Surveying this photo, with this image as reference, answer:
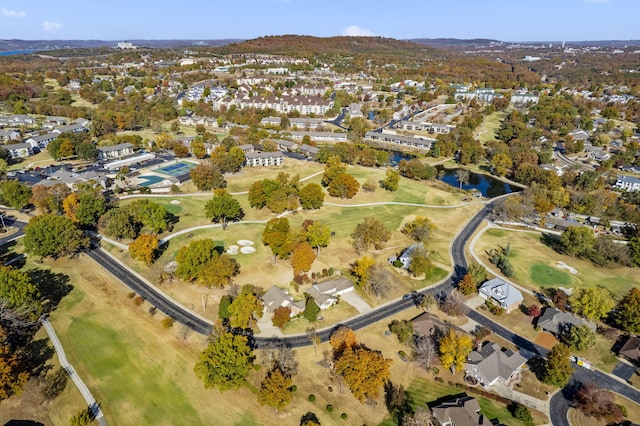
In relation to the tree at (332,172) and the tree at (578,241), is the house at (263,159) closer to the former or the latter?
the tree at (332,172)

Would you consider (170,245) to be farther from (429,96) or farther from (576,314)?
(429,96)

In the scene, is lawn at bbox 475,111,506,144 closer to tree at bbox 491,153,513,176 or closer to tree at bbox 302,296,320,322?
tree at bbox 491,153,513,176

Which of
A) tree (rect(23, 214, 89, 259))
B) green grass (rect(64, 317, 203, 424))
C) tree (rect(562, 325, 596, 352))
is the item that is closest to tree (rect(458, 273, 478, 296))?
tree (rect(562, 325, 596, 352))

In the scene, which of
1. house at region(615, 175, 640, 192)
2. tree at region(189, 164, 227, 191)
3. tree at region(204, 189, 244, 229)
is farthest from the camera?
house at region(615, 175, 640, 192)

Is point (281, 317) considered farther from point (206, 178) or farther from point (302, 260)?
point (206, 178)

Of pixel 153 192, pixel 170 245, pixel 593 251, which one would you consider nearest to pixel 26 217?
pixel 153 192

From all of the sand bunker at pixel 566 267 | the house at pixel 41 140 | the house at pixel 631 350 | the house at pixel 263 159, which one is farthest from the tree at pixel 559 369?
the house at pixel 41 140
